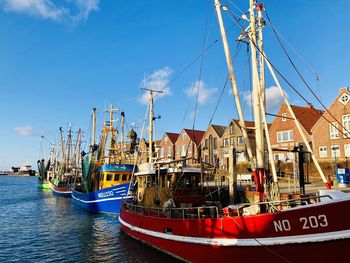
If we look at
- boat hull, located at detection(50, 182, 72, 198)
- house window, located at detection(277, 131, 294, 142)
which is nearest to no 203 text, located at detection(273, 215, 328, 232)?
house window, located at detection(277, 131, 294, 142)

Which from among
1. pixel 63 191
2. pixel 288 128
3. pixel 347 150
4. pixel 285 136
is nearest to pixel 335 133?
pixel 347 150

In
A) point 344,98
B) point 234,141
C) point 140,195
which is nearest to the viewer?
point 140,195

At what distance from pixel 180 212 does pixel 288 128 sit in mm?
35619

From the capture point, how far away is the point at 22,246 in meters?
18.0

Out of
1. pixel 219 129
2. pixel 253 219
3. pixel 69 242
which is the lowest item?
pixel 69 242

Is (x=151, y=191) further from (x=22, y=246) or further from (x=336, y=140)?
A: (x=336, y=140)

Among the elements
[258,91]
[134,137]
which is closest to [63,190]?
[134,137]

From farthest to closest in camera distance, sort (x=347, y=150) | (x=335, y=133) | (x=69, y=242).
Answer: (x=335, y=133) → (x=347, y=150) → (x=69, y=242)

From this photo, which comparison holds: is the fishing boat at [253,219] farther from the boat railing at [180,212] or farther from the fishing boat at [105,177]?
the fishing boat at [105,177]

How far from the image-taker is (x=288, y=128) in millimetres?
45438

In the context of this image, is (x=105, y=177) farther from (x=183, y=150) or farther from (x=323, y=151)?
(x=183, y=150)

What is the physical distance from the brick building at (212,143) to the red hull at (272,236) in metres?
43.7

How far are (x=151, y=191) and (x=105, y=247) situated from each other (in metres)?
4.10

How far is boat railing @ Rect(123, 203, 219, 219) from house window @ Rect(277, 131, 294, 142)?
32675mm
